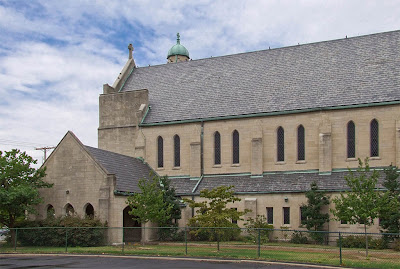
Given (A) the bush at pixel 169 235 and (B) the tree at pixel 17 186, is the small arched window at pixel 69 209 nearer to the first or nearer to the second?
(B) the tree at pixel 17 186

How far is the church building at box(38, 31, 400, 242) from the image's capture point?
Answer: 38281 millimetres

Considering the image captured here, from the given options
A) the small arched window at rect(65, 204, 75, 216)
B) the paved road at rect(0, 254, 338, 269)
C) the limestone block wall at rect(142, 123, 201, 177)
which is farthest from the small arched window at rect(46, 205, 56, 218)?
the limestone block wall at rect(142, 123, 201, 177)

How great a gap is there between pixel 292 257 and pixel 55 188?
19.7m

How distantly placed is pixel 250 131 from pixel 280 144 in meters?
2.69

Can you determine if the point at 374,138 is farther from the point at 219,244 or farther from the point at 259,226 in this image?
the point at 219,244

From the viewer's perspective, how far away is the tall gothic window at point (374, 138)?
39000 mm

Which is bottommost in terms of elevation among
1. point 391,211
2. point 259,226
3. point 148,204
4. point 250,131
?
point 259,226

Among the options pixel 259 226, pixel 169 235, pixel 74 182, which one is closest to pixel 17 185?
pixel 74 182

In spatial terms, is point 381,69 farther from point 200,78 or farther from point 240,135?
point 200,78

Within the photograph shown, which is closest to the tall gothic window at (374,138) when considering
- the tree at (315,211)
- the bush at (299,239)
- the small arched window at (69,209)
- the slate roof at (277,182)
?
the slate roof at (277,182)

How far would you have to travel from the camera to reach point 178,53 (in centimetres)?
7362

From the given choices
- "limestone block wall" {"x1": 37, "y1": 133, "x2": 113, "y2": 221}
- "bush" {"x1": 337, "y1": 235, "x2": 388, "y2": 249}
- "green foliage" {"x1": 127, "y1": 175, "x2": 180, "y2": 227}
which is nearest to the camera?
"bush" {"x1": 337, "y1": 235, "x2": 388, "y2": 249}

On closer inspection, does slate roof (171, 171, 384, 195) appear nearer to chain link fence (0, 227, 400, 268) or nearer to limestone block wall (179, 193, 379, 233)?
limestone block wall (179, 193, 379, 233)

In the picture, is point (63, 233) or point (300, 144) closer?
point (63, 233)
